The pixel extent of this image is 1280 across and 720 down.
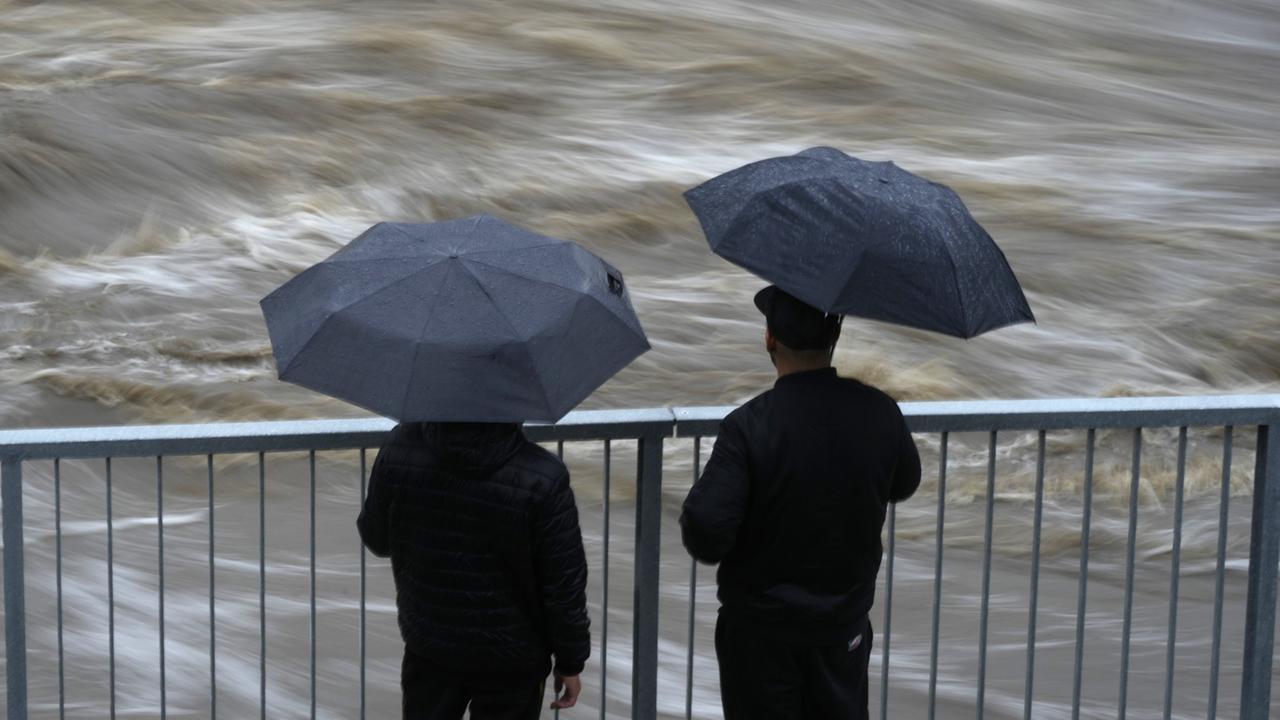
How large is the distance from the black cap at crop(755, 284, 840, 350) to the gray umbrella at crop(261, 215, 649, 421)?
277 millimetres

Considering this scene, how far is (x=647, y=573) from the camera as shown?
11.7 ft

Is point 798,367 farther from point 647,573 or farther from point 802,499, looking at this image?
point 647,573

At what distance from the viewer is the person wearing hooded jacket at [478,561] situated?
3.01 m

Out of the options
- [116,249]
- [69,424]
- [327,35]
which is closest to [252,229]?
[116,249]

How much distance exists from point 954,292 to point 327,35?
1497 centimetres

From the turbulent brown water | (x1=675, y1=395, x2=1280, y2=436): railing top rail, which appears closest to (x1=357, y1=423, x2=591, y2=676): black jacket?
(x1=675, y1=395, x2=1280, y2=436): railing top rail

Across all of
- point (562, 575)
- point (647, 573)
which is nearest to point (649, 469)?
point (647, 573)

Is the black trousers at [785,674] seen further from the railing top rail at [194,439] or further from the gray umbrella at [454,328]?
the railing top rail at [194,439]

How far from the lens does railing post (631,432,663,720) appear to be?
3.50 meters

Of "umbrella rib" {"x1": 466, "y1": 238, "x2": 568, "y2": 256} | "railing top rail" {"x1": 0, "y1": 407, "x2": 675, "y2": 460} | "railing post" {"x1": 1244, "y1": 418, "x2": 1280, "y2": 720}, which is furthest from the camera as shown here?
"railing post" {"x1": 1244, "y1": 418, "x2": 1280, "y2": 720}

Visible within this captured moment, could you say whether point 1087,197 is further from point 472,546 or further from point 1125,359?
point 472,546

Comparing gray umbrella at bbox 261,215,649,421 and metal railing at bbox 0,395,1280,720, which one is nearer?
gray umbrella at bbox 261,215,649,421

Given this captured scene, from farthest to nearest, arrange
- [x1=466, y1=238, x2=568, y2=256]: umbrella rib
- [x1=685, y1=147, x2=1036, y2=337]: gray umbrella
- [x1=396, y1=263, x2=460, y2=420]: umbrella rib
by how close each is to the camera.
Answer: [x1=466, y1=238, x2=568, y2=256]: umbrella rib, [x1=685, y1=147, x2=1036, y2=337]: gray umbrella, [x1=396, y1=263, x2=460, y2=420]: umbrella rib

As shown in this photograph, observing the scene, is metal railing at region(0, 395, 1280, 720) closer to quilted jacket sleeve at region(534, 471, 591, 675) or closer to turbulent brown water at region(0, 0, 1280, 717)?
quilted jacket sleeve at region(534, 471, 591, 675)
